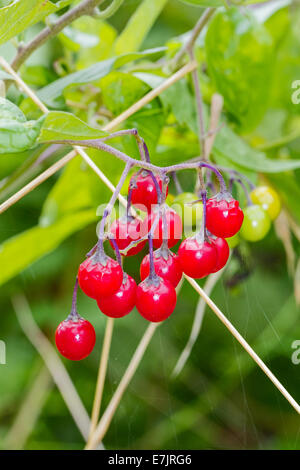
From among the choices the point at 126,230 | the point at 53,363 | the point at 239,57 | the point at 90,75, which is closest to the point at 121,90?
the point at 90,75

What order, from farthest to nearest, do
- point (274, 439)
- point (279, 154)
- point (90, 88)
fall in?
point (274, 439)
point (279, 154)
point (90, 88)

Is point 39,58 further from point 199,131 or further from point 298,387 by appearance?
point 298,387

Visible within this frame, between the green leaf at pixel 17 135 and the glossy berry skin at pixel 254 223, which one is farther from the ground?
the green leaf at pixel 17 135

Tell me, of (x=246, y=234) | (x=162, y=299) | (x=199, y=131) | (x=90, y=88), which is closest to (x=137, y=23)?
(x=90, y=88)

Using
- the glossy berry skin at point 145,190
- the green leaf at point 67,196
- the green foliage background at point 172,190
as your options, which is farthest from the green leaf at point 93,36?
the glossy berry skin at point 145,190

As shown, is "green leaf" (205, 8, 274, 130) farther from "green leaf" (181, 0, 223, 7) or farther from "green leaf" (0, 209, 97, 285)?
"green leaf" (0, 209, 97, 285)

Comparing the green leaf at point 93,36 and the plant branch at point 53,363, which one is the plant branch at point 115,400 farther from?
the green leaf at point 93,36
